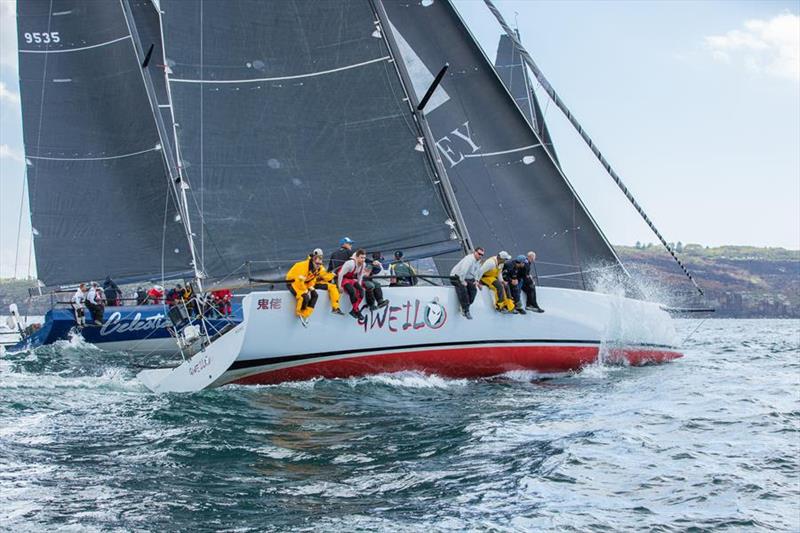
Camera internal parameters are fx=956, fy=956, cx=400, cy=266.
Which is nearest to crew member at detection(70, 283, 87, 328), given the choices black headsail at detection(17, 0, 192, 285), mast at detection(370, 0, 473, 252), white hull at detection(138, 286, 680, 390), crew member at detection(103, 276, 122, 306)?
crew member at detection(103, 276, 122, 306)

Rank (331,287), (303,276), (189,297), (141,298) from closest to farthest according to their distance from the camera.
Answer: (303,276), (331,287), (189,297), (141,298)

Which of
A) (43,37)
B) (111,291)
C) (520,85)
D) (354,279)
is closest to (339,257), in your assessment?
(354,279)

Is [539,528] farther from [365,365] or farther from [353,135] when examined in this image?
[353,135]

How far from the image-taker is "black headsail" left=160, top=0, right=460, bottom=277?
47.2 ft

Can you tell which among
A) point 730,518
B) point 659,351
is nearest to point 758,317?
point 659,351

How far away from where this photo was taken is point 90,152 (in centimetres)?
2456

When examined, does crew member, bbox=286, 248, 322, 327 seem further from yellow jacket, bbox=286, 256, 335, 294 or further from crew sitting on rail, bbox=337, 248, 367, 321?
crew sitting on rail, bbox=337, 248, 367, 321

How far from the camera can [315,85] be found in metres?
14.5

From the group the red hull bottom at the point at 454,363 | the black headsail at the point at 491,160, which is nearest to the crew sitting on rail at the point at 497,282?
the red hull bottom at the point at 454,363

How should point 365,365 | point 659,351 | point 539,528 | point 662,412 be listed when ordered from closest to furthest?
point 539,528 → point 662,412 → point 365,365 → point 659,351

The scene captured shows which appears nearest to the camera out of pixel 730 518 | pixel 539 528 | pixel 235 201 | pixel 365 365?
pixel 539 528

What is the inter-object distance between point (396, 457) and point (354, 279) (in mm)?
4643

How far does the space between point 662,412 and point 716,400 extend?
183cm

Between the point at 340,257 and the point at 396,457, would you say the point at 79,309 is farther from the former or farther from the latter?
the point at 396,457
